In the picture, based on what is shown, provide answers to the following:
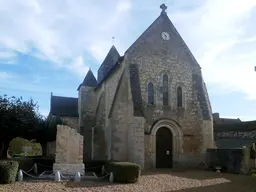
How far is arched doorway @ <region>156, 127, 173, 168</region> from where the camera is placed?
19.9 m

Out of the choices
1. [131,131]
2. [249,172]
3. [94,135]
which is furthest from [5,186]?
[94,135]

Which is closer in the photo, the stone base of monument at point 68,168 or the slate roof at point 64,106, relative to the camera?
the stone base of monument at point 68,168

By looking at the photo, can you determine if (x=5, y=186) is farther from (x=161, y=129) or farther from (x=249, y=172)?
(x=249, y=172)

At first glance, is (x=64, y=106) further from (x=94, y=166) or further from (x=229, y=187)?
(x=229, y=187)

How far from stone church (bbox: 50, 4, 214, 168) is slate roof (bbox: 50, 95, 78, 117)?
12986 mm

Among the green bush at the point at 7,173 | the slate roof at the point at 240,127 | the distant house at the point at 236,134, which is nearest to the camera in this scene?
the green bush at the point at 7,173

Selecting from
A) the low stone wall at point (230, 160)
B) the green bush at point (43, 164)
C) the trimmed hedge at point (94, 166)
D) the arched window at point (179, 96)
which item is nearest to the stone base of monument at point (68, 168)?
the trimmed hedge at point (94, 166)

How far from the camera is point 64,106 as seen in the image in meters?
35.9

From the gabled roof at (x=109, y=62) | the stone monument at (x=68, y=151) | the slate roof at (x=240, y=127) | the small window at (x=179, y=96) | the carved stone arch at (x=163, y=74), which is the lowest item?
the stone monument at (x=68, y=151)

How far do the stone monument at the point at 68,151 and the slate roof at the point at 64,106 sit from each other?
18914 mm

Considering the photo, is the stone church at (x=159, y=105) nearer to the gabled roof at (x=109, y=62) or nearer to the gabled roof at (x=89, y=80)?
the gabled roof at (x=89, y=80)

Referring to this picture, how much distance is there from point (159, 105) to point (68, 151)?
26.4 ft

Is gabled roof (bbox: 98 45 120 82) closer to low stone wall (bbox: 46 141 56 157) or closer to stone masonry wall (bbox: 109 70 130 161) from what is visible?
low stone wall (bbox: 46 141 56 157)

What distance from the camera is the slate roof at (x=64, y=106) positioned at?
3378 centimetres
